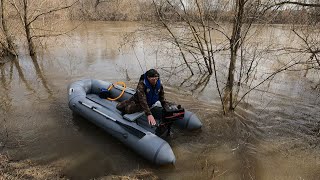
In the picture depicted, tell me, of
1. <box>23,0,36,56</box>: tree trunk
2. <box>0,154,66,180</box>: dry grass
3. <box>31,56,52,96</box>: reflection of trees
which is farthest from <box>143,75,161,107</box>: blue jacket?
<box>23,0,36,56</box>: tree trunk

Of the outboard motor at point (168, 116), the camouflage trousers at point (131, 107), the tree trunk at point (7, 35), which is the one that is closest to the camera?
the outboard motor at point (168, 116)

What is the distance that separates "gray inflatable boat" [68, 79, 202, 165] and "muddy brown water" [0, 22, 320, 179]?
7.6 inches

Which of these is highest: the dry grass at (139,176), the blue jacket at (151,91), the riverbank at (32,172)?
the blue jacket at (151,91)

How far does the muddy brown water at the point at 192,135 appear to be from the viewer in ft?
13.0

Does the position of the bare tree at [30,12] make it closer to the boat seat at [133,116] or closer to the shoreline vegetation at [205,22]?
the shoreline vegetation at [205,22]

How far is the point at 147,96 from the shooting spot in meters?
4.44

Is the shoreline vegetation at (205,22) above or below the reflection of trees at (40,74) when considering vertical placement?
above

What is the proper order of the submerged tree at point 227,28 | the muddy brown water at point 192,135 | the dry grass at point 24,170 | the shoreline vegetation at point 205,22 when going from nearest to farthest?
1. the dry grass at point 24,170
2. the shoreline vegetation at point 205,22
3. the muddy brown water at point 192,135
4. the submerged tree at point 227,28

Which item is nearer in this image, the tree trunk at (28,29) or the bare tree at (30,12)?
the tree trunk at (28,29)

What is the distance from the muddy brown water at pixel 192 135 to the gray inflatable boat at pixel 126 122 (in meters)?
0.19

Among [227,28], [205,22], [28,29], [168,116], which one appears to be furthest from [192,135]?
[28,29]

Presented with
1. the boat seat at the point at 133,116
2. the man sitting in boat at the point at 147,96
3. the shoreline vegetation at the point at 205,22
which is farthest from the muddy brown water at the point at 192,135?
the man sitting in boat at the point at 147,96

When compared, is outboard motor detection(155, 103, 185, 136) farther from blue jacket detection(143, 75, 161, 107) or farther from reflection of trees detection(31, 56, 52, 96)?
reflection of trees detection(31, 56, 52, 96)

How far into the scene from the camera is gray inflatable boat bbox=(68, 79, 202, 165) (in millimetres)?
3857
